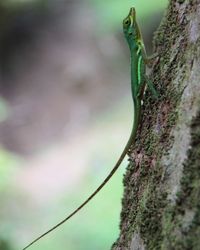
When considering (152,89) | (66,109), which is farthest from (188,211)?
(66,109)

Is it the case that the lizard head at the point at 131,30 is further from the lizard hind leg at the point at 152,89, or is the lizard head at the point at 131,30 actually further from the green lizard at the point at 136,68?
the lizard hind leg at the point at 152,89

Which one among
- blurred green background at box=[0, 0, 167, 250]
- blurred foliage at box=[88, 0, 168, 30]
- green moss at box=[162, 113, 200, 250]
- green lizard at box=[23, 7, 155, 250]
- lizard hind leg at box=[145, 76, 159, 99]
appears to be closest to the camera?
green moss at box=[162, 113, 200, 250]

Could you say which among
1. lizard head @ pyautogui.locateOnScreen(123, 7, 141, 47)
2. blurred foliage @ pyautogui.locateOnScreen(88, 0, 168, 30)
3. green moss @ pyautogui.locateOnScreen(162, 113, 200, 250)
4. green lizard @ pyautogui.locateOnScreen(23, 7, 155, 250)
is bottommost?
green moss @ pyautogui.locateOnScreen(162, 113, 200, 250)

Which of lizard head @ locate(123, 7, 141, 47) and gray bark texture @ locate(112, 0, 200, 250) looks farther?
lizard head @ locate(123, 7, 141, 47)

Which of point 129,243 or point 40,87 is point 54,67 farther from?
point 129,243

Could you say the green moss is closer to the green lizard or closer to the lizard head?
the green lizard

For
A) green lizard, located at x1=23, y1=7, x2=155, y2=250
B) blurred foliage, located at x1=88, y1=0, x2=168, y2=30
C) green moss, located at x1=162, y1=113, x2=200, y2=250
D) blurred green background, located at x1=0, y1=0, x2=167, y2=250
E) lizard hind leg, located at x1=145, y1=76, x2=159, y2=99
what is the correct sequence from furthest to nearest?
blurred foliage, located at x1=88, y1=0, x2=168, y2=30 < blurred green background, located at x1=0, y1=0, x2=167, y2=250 < green lizard, located at x1=23, y1=7, x2=155, y2=250 < lizard hind leg, located at x1=145, y1=76, x2=159, y2=99 < green moss, located at x1=162, y1=113, x2=200, y2=250

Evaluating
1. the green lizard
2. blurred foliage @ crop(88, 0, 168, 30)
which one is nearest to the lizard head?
the green lizard

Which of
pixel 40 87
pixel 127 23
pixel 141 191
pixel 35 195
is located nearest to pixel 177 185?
pixel 141 191
